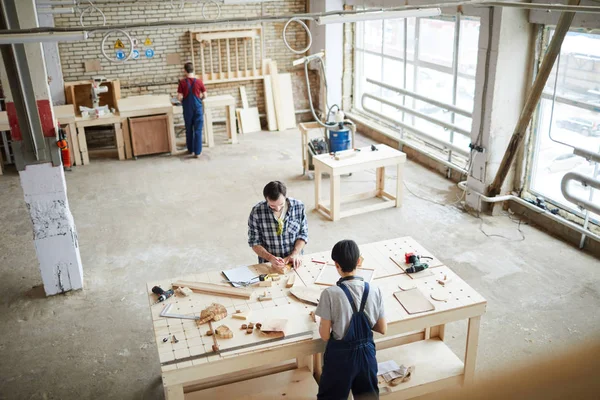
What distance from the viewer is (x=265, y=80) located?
508 inches

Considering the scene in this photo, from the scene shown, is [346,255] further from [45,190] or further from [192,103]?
[192,103]

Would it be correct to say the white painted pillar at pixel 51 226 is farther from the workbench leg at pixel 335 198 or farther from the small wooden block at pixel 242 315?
the workbench leg at pixel 335 198

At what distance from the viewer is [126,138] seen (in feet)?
36.4

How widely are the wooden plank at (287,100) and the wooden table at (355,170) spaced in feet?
15.1

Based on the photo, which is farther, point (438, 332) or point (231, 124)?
point (231, 124)

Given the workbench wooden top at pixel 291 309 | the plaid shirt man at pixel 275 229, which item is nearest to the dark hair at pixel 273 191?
the plaid shirt man at pixel 275 229

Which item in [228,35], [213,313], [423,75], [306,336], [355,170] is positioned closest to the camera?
[306,336]

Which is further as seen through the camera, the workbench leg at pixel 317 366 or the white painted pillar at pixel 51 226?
the white painted pillar at pixel 51 226

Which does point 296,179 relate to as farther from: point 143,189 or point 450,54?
point 450,54

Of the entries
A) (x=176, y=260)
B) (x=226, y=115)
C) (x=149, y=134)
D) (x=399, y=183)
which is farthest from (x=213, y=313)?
(x=226, y=115)

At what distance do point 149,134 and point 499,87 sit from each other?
654cm

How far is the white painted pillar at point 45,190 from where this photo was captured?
19.0ft

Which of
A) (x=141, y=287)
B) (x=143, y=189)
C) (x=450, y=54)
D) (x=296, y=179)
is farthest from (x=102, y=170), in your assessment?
(x=450, y=54)

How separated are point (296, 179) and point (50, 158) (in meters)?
4.55
